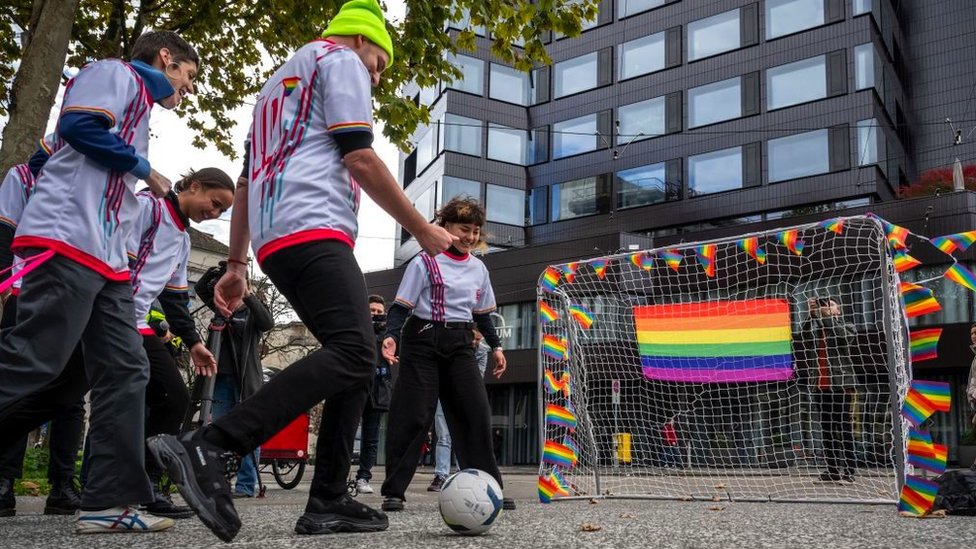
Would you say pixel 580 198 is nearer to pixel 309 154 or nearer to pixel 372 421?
pixel 372 421

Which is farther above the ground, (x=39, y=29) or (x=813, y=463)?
(x=39, y=29)

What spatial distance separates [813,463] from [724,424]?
7.13ft

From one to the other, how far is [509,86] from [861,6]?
13135 mm

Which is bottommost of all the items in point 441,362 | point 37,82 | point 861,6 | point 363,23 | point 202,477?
point 202,477

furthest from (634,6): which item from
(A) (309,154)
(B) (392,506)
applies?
(A) (309,154)

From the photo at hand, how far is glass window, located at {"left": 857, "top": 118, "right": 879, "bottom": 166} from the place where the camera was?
2697cm

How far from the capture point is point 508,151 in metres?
35.1

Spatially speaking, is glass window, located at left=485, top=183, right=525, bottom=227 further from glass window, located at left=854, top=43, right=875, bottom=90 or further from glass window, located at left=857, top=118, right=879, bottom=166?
glass window, located at left=854, top=43, right=875, bottom=90

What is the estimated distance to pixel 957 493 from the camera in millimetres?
5402

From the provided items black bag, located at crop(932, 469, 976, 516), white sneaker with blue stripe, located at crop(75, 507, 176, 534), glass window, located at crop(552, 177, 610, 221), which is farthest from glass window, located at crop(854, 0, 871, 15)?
white sneaker with blue stripe, located at crop(75, 507, 176, 534)

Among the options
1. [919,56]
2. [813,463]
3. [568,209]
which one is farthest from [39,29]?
[919,56]

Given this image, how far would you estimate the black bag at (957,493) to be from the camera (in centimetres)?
531

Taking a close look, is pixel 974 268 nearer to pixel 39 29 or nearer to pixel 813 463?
pixel 813 463

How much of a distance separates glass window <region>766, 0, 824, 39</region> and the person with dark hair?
87.1 ft
